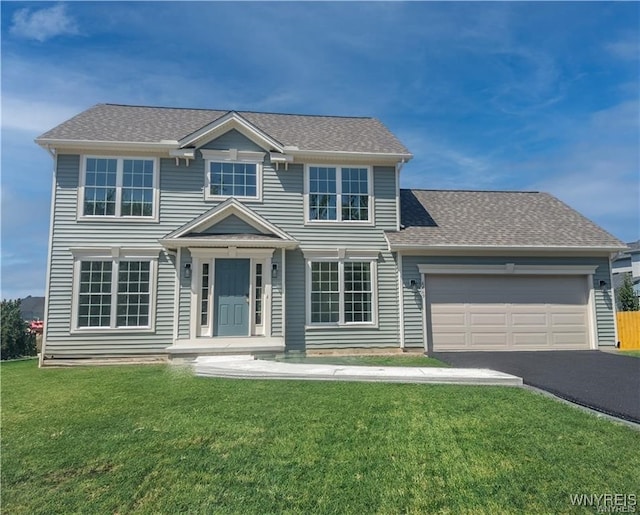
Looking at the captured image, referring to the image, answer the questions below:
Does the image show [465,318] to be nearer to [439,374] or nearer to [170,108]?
[439,374]

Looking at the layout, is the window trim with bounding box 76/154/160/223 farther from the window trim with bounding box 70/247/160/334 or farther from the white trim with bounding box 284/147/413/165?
the white trim with bounding box 284/147/413/165

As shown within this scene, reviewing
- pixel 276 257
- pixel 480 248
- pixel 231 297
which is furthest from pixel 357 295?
pixel 480 248

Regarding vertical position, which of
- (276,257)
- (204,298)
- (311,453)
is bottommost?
(311,453)

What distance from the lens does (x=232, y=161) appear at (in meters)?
12.1

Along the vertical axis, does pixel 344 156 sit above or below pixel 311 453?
above

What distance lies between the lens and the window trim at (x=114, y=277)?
1100 centimetres

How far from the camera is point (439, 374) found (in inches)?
301

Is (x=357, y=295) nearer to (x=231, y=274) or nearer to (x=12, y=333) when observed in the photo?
(x=231, y=274)

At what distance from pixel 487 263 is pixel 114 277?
35.7ft

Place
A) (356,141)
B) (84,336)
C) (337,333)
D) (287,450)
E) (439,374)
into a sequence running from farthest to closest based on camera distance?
(356,141)
(337,333)
(84,336)
(439,374)
(287,450)

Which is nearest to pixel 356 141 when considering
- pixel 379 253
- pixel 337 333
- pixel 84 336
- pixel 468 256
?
pixel 379 253

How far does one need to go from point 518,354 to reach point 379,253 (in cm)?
477

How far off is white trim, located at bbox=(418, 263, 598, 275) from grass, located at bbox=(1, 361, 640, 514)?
5.69 m

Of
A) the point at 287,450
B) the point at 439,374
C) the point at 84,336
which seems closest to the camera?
the point at 287,450
